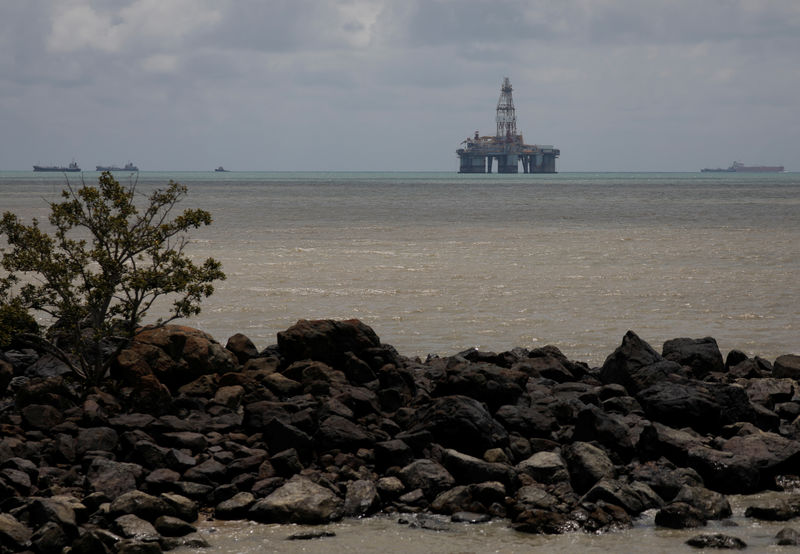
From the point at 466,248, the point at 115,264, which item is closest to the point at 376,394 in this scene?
the point at 115,264

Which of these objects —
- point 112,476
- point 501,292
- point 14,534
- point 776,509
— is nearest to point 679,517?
point 776,509

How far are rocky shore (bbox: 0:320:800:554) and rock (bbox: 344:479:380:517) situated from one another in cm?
2

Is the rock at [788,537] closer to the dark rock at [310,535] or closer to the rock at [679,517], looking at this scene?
the rock at [679,517]

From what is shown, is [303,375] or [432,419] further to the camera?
[303,375]

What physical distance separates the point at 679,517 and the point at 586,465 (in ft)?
4.21

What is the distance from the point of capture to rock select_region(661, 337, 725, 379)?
16.2 meters

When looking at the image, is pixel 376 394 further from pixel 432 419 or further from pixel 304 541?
pixel 304 541

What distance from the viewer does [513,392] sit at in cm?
1312

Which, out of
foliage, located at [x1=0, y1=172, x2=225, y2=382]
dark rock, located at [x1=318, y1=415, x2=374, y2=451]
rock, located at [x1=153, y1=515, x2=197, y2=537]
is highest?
foliage, located at [x1=0, y1=172, x2=225, y2=382]

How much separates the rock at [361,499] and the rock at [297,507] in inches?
4.3

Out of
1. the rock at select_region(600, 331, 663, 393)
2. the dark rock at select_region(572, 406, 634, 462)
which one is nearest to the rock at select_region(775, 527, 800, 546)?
the dark rock at select_region(572, 406, 634, 462)

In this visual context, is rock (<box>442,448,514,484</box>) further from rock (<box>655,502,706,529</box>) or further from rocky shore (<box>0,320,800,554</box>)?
rock (<box>655,502,706,529</box>)

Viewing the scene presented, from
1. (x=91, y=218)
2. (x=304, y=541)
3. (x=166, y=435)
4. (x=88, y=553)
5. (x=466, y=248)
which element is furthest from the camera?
(x=466, y=248)

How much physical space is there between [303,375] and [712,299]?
15.9 metres
